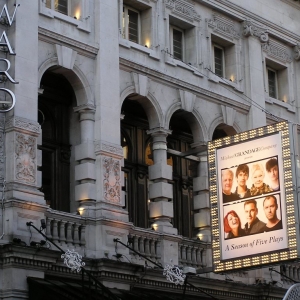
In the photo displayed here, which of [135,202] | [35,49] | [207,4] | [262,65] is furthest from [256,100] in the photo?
[35,49]

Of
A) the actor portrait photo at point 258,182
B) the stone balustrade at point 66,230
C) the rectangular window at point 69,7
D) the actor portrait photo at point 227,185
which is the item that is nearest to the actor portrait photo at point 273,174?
the actor portrait photo at point 258,182

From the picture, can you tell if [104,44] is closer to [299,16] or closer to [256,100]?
[256,100]

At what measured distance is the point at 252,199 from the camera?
31.4m

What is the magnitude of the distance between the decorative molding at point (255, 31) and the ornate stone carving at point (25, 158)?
12526 mm

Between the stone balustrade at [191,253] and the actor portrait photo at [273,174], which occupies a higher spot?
the actor portrait photo at [273,174]

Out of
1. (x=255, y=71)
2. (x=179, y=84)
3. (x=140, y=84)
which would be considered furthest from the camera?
(x=255, y=71)

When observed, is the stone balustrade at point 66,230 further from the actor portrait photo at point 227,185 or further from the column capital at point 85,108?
the actor portrait photo at point 227,185

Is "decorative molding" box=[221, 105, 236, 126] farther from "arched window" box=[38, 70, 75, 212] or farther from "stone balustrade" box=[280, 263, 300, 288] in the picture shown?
"arched window" box=[38, 70, 75, 212]

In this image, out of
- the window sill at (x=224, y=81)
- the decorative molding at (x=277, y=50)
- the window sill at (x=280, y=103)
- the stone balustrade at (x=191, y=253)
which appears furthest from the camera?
the decorative molding at (x=277, y=50)

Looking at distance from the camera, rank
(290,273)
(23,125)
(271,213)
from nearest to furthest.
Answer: (23,125)
(271,213)
(290,273)

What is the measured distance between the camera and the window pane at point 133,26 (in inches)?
1330

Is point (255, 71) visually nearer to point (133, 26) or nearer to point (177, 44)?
point (177, 44)

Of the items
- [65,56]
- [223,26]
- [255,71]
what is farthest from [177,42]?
[65,56]

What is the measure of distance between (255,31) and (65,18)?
990 cm
